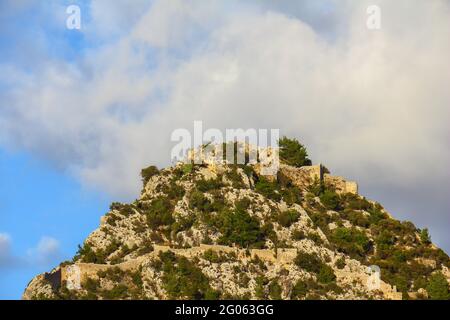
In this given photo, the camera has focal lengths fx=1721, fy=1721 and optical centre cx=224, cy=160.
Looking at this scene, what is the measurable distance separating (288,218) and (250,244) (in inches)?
Answer: 256

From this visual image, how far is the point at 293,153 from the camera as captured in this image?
16838cm

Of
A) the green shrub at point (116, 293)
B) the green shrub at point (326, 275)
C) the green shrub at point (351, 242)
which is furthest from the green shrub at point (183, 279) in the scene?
the green shrub at point (351, 242)

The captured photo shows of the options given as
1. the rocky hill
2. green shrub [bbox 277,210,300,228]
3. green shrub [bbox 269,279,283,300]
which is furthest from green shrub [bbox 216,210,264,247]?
green shrub [bbox 269,279,283,300]

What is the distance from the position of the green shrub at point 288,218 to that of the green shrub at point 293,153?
1401 centimetres

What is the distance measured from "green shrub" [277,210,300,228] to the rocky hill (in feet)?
0.29

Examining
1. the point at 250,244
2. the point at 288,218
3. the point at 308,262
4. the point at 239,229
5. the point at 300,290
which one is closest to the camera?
the point at 300,290

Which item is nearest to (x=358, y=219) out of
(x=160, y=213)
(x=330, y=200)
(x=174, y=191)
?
(x=330, y=200)

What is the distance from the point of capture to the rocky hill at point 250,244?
14025 cm

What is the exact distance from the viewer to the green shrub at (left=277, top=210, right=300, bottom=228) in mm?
151962

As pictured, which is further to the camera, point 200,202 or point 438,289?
point 200,202

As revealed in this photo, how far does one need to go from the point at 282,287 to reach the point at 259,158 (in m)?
24.7

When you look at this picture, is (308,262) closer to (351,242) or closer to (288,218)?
(288,218)
